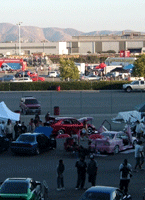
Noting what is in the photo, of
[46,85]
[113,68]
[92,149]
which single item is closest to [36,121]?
[92,149]

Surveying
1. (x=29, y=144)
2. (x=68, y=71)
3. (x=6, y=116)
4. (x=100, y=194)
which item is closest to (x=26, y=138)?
(x=29, y=144)

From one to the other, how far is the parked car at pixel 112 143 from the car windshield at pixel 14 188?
8189 millimetres

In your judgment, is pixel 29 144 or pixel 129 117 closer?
pixel 29 144

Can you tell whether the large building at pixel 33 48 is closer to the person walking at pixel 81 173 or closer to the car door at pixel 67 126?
the car door at pixel 67 126

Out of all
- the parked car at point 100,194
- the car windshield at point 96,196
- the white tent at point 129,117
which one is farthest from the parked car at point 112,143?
the car windshield at point 96,196

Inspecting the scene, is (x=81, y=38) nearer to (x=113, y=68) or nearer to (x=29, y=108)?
(x=113, y=68)

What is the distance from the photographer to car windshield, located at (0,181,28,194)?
1165 cm

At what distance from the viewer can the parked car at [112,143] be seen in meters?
19.8

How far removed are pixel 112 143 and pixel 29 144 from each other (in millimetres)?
3501

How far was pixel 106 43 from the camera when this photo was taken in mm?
147250

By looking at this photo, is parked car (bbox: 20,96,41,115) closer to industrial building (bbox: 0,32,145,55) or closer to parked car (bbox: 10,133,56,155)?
parked car (bbox: 10,133,56,155)

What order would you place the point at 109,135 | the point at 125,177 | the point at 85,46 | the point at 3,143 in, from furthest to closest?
the point at 85,46, the point at 109,135, the point at 3,143, the point at 125,177

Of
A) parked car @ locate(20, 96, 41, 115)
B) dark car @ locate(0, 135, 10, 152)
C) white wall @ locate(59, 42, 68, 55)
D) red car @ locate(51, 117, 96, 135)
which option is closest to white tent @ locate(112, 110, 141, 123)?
A: red car @ locate(51, 117, 96, 135)

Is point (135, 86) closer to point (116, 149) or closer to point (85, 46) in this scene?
point (116, 149)
